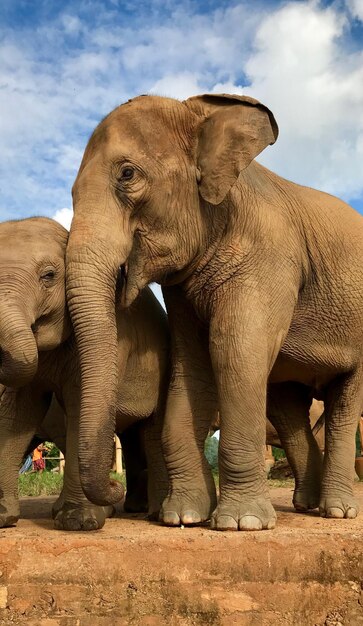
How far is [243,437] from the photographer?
429cm

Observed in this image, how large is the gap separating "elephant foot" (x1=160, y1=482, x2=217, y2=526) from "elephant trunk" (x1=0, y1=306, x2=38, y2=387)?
1275 mm

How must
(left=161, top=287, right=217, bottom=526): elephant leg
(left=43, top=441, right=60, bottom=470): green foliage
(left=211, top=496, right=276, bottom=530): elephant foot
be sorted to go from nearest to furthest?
(left=211, top=496, right=276, bottom=530): elephant foot < (left=161, top=287, right=217, bottom=526): elephant leg < (left=43, top=441, right=60, bottom=470): green foliage

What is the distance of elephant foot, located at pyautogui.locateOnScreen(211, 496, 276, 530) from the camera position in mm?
4059

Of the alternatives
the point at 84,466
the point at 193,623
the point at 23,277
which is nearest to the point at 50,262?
the point at 23,277

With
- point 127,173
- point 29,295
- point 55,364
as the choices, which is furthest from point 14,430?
point 127,173

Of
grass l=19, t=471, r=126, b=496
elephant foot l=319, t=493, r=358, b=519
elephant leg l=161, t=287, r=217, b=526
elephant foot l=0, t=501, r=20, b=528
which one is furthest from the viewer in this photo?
grass l=19, t=471, r=126, b=496

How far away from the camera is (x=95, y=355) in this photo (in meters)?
3.83

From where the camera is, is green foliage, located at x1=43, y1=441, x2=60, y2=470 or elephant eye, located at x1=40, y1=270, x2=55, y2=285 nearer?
elephant eye, located at x1=40, y1=270, x2=55, y2=285

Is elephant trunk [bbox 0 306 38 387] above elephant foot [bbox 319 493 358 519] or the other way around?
above

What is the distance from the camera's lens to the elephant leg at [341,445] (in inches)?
194

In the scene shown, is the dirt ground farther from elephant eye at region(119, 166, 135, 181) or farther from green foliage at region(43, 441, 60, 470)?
green foliage at region(43, 441, 60, 470)

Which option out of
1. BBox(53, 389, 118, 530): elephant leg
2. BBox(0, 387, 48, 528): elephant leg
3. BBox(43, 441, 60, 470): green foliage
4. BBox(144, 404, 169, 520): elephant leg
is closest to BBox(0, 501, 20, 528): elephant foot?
BBox(0, 387, 48, 528): elephant leg

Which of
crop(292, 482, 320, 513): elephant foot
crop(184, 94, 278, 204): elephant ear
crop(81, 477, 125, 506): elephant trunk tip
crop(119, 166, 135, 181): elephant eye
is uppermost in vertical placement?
crop(184, 94, 278, 204): elephant ear

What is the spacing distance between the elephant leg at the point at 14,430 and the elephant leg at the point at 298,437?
75.4 inches
